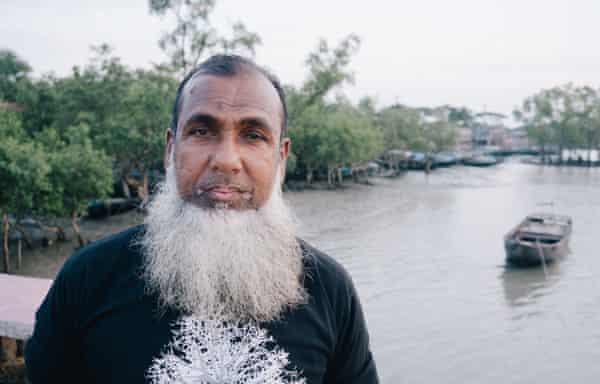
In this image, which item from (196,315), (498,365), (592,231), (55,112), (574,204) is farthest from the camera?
(574,204)

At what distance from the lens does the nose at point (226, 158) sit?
54.3 inches

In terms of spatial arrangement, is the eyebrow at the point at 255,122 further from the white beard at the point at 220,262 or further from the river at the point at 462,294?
the river at the point at 462,294

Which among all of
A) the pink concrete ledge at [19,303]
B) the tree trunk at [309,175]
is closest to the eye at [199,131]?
the pink concrete ledge at [19,303]

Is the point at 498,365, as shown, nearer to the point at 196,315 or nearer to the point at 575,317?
the point at 575,317

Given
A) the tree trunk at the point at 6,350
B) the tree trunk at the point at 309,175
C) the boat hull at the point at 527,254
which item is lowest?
the boat hull at the point at 527,254

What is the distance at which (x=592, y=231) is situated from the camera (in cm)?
2116

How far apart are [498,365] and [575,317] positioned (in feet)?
11.5

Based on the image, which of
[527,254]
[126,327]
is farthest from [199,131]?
[527,254]

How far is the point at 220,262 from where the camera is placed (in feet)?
4.85

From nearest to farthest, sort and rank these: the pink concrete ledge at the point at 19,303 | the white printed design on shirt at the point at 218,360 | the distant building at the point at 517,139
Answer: the white printed design on shirt at the point at 218,360, the pink concrete ledge at the point at 19,303, the distant building at the point at 517,139

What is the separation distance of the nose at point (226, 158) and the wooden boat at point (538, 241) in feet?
46.6

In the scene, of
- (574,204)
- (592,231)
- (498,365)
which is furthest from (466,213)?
(498,365)

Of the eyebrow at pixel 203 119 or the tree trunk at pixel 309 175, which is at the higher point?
the eyebrow at pixel 203 119

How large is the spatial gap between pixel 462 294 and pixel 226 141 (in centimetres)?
1180
